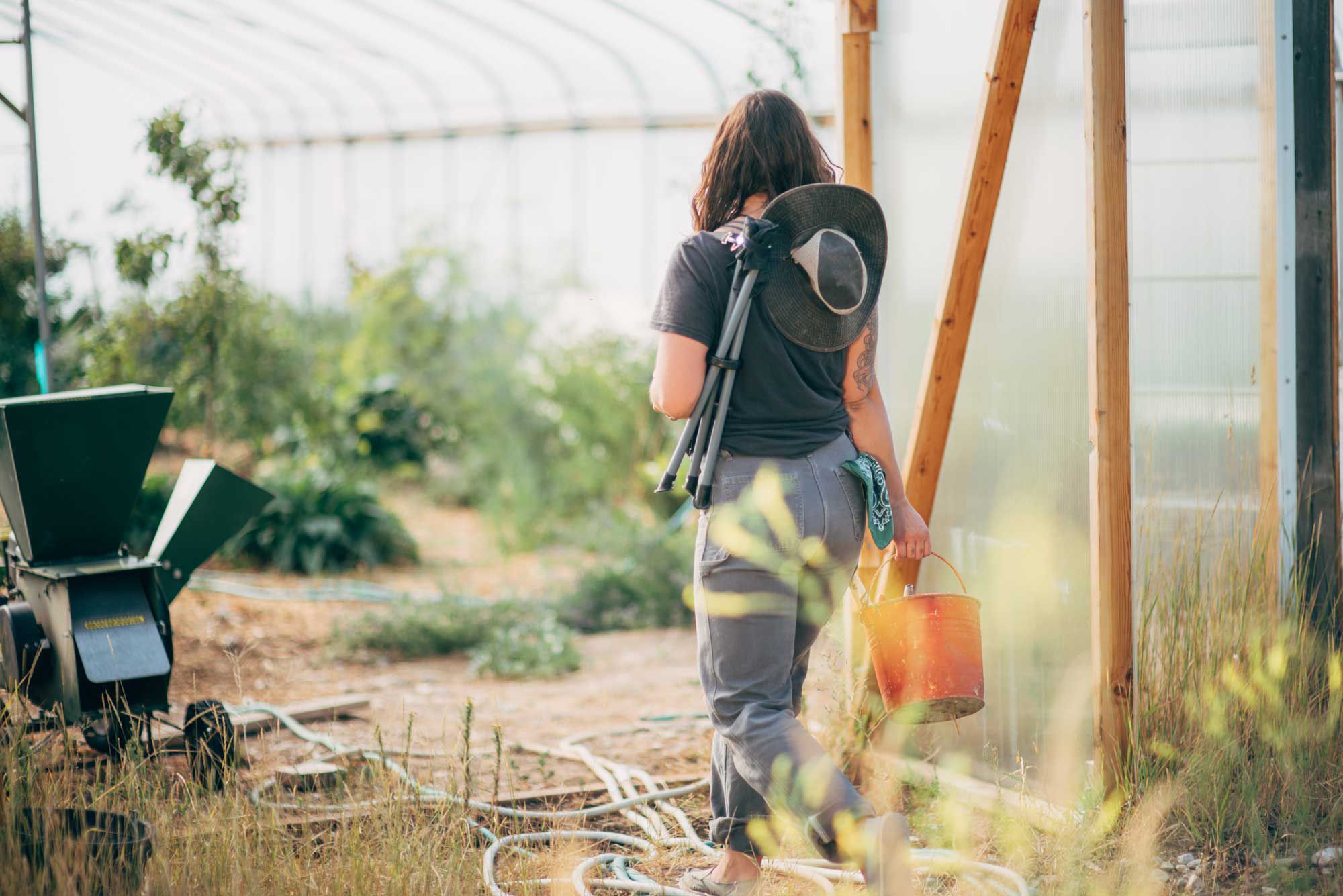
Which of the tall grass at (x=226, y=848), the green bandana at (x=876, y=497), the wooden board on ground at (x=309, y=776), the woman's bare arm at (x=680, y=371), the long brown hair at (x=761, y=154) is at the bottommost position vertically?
the wooden board on ground at (x=309, y=776)

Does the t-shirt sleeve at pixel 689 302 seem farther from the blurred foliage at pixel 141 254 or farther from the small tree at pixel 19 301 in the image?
the small tree at pixel 19 301

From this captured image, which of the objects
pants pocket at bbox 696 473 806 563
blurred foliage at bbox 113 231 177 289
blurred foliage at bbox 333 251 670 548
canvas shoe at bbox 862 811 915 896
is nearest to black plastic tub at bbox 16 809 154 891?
pants pocket at bbox 696 473 806 563

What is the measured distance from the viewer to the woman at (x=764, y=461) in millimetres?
2246

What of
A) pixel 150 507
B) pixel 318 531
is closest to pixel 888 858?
pixel 318 531

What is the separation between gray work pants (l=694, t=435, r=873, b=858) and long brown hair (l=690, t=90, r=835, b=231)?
0.55 m

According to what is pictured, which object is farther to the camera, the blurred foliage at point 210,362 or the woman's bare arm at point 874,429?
the blurred foliage at point 210,362

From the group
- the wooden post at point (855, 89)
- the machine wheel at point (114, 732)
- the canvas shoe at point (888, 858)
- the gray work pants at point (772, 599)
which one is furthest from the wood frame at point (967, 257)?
the machine wheel at point (114, 732)

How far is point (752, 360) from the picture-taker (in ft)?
7.56

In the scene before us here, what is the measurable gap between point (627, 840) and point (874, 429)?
1.25 m

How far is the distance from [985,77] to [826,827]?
6.64 ft

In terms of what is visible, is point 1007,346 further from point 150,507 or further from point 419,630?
point 150,507

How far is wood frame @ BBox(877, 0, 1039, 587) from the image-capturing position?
302 centimetres

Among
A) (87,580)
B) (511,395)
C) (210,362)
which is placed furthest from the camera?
(511,395)

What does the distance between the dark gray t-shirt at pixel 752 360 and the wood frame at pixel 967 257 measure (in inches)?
38.2
